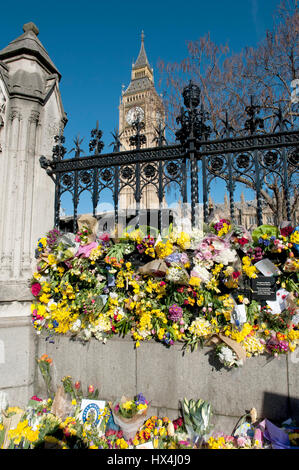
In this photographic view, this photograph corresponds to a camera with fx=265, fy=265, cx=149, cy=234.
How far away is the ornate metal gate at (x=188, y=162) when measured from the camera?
3.59 meters

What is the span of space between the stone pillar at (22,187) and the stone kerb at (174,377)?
401 millimetres

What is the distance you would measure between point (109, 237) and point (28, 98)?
2528mm

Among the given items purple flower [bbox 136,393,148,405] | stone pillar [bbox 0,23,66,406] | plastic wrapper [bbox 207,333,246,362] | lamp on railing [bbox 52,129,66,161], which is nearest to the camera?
plastic wrapper [bbox 207,333,246,362]

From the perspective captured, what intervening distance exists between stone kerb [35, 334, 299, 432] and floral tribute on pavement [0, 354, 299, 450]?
0.11 meters

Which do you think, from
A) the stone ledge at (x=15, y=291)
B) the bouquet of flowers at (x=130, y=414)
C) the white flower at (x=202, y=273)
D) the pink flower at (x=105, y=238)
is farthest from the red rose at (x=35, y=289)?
the white flower at (x=202, y=273)

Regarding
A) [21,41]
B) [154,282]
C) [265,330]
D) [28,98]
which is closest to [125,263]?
[154,282]

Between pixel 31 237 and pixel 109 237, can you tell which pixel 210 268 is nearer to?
pixel 109 237

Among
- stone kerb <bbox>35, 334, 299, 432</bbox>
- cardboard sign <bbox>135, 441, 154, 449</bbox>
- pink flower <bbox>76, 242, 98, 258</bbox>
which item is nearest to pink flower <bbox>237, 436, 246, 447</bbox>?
stone kerb <bbox>35, 334, 299, 432</bbox>

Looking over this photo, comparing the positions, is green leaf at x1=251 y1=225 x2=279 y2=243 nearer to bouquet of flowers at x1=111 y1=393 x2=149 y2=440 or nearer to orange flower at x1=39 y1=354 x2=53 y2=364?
bouquet of flowers at x1=111 y1=393 x2=149 y2=440

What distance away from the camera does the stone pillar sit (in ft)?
11.5

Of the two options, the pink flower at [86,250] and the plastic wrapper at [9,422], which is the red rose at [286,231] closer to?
the pink flower at [86,250]

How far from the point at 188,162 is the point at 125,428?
339 centimetres

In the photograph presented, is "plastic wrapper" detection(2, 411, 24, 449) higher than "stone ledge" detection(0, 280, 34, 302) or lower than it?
lower

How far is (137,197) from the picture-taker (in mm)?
3977
